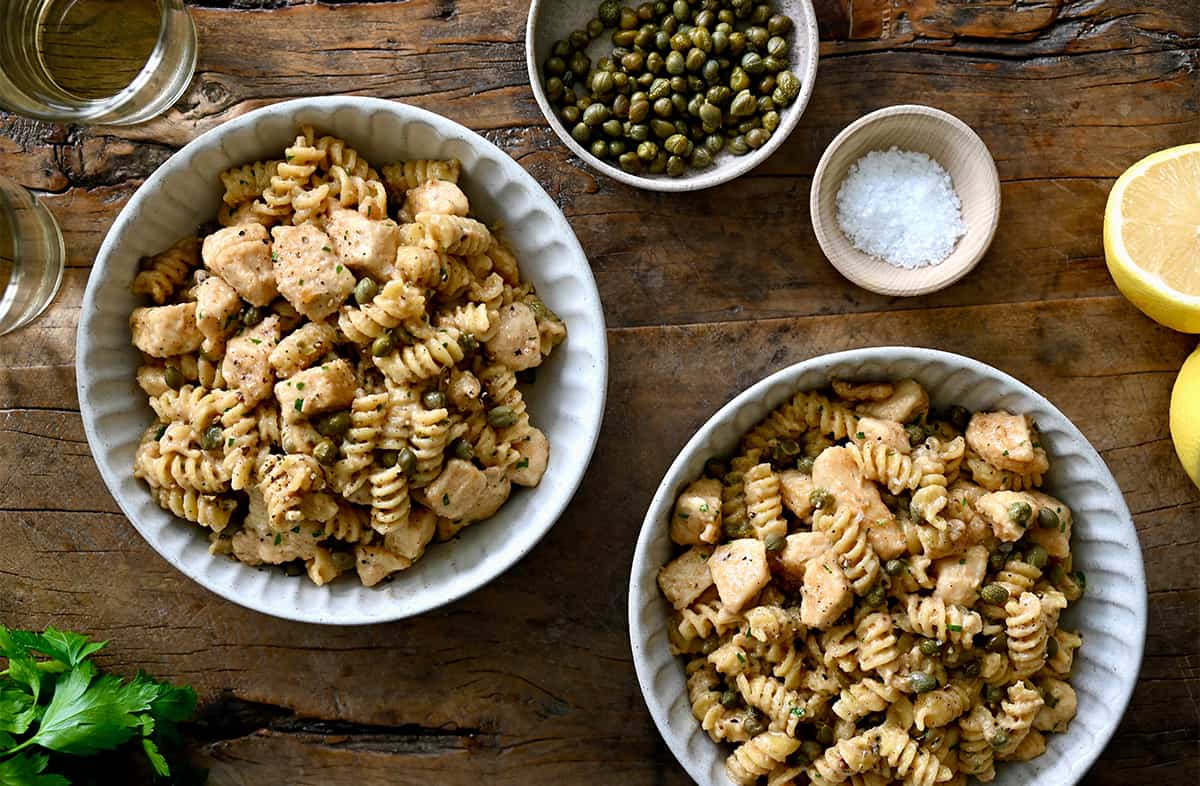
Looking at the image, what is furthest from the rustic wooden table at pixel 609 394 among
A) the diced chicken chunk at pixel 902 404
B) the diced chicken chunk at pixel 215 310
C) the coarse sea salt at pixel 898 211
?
the diced chicken chunk at pixel 215 310

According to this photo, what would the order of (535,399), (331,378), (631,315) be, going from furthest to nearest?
(631,315), (535,399), (331,378)

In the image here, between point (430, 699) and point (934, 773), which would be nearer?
point (934, 773)

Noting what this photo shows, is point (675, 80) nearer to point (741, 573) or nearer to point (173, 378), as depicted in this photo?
point (741, 573)

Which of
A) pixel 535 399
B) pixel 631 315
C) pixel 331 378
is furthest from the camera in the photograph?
pixel 631 315

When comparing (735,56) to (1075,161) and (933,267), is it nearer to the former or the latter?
(933,267)

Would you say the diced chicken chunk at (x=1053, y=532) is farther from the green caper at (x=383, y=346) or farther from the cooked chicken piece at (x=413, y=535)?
the green caper at (x=383, y=346)

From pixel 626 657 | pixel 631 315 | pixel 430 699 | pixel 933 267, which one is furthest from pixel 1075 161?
pixel 430 699

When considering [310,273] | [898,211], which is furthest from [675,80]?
[310,273]
